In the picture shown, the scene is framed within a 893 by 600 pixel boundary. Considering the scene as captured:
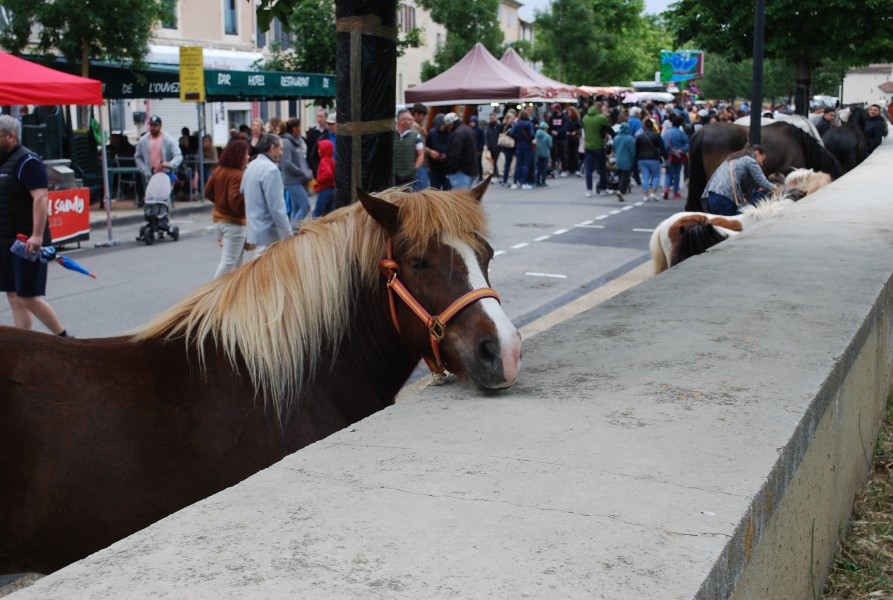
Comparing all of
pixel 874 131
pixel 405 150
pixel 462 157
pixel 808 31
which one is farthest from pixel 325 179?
pixel 808 31

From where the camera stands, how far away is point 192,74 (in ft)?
66.4

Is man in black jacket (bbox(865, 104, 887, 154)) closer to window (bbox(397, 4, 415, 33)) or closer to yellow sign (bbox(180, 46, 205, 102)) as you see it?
yellow sign (bbox(180, 46, 205, 102))

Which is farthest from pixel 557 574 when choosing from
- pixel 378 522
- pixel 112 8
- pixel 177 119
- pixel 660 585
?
pixel 177 119

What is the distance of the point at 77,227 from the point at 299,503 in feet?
47.4

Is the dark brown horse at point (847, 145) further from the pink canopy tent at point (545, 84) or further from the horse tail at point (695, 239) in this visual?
the pink canopy tent at point (545, 84)

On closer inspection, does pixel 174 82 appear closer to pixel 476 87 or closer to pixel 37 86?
pixel 476 87

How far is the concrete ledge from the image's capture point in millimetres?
1899

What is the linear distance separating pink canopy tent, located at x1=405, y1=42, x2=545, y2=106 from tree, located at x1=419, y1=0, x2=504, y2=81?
2331cm

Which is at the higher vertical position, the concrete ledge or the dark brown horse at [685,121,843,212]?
the dark brown horse at [685,121,843,212]

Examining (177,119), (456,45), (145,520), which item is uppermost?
(456,45)

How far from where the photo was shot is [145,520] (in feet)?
10.2

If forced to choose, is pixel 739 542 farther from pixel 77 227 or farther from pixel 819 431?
pixel 77 227

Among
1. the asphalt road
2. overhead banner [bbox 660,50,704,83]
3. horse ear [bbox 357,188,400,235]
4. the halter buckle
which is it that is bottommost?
the asphalt road

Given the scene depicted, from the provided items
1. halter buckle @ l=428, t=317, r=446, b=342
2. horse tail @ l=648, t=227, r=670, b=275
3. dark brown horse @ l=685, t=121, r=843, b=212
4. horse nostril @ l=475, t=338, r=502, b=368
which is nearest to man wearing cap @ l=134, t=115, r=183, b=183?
dark brown horse @ l=685, t=121, r=843, b=212
